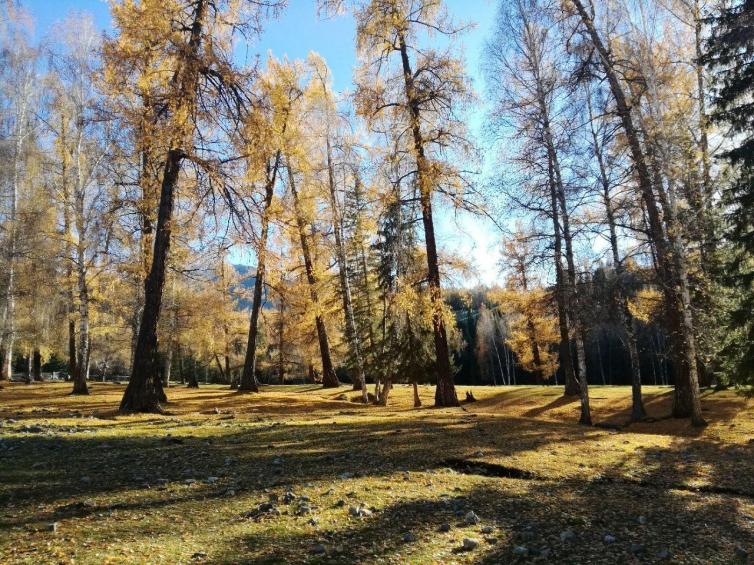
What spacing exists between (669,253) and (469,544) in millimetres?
13375

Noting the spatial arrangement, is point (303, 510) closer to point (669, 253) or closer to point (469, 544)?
point (469, 544)

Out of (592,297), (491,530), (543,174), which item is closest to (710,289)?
(592,297)

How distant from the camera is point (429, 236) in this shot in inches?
640

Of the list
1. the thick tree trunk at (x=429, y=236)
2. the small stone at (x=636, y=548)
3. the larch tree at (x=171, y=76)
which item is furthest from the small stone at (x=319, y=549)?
the thick tree trunk at (x=429, y=236)

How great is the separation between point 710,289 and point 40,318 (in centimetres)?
3958

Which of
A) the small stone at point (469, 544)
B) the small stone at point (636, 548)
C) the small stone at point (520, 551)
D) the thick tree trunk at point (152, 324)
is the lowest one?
the small stone at point (636, 548)

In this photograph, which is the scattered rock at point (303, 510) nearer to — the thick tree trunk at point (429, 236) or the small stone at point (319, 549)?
the small stone at point (319, 549)

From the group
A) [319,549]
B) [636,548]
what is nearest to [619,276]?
[636,548]

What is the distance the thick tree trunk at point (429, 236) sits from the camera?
1556cm

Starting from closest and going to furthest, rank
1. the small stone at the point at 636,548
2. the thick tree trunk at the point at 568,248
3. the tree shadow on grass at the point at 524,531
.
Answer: the tree shadow on grass at the point at 524,531 < the small stone at the point at 636,548 < the thick tree trunk at the point at 568,248

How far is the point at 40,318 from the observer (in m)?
35.6

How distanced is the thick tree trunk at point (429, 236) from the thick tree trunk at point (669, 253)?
219 inches

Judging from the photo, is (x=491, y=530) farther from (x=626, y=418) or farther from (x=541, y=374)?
(x=541, y=374)

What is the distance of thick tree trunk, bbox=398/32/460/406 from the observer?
613 inches
